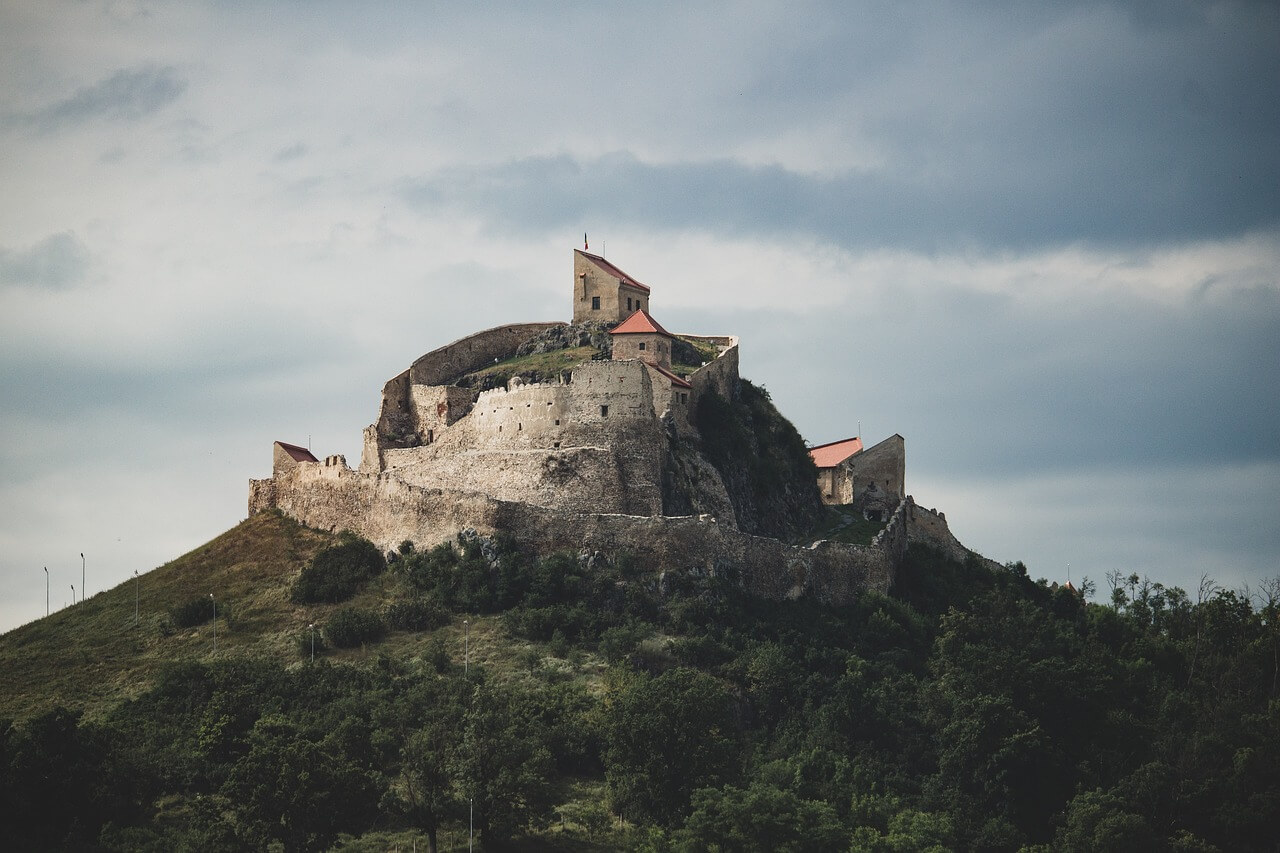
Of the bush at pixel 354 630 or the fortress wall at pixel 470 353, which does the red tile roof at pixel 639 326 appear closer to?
the fortress wall at pixel 470 353

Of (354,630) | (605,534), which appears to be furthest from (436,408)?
(354,630)

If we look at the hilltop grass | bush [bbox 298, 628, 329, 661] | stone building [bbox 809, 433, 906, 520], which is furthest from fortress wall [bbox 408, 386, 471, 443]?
stone building [bbox 809, 433, 906, 520]

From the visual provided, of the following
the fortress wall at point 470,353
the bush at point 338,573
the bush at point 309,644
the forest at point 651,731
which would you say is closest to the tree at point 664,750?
the forest at point 651,731

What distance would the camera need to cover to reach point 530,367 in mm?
95750

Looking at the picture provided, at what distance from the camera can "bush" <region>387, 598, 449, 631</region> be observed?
80188mm

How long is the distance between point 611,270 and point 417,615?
1058 inches

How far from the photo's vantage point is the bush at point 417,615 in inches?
3157

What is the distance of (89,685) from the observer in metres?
78.8

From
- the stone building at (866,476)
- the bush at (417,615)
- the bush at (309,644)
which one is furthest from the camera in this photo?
the stone building at (866,476)

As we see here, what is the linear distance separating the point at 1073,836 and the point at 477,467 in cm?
2904

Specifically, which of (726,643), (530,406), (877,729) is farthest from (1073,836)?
(530,406)

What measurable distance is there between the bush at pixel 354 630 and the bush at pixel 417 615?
22.4 inches

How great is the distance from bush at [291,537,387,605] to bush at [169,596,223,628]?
354 cm

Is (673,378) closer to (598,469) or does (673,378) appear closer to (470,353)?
(598,469)
